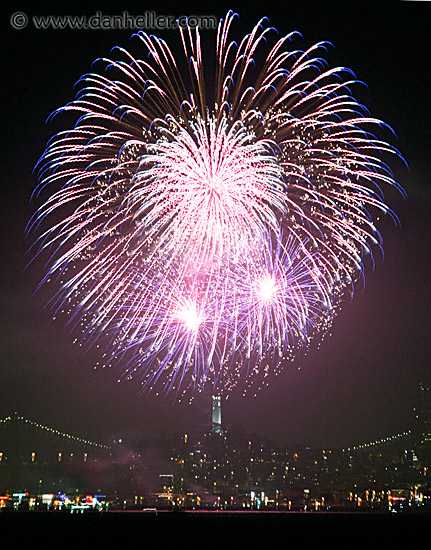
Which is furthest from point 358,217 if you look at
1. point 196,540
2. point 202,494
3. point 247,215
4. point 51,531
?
point 202,494

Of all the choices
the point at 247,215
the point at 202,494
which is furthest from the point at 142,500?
the point at 247,215

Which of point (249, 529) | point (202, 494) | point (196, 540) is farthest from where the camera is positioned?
point (202, 494)

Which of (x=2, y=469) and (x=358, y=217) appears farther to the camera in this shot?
(x=2, y=469)

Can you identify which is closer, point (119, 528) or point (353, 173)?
point (353, 173)

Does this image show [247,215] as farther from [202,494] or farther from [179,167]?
[202,494]

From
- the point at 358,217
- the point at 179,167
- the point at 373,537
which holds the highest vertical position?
the point at 179,167

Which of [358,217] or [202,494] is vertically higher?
[358,217]

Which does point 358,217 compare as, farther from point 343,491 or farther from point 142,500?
point 343,491

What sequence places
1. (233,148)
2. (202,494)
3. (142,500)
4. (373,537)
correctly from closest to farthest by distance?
1. (233,148)
2. (373,537)
3. (142,500)
4. (202,494)

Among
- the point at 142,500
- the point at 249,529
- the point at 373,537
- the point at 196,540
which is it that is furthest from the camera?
the point at 142,500
